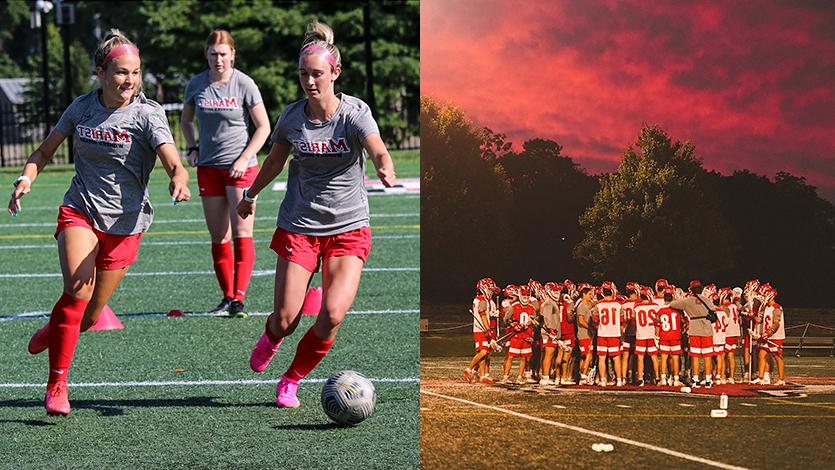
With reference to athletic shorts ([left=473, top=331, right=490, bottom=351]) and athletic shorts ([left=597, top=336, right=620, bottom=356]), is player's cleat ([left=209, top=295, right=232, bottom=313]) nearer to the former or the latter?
athletic shorts ([left=473, top=331, right=490, bottom=351])

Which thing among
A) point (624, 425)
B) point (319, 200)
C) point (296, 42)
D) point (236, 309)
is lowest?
point (624, 425)

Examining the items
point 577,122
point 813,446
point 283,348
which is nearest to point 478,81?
point 577,122

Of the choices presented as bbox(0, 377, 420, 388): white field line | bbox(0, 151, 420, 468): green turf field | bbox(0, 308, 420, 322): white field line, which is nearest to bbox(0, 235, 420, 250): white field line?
bbox(0, 151, 420, 468): green turf field

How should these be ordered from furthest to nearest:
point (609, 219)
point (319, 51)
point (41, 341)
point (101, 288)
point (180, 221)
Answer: point (180, 221)
point (41, 341)
point (101, 288)
point (319, 51)
point (609, 219)

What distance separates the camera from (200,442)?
20.3 ft

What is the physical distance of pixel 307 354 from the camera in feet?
22.6

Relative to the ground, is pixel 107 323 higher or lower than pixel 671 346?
lower

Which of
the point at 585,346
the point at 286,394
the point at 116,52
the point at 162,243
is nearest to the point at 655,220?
the point at 585,346

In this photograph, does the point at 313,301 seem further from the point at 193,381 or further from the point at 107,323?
the point at 193,381

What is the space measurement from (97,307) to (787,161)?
151 inches

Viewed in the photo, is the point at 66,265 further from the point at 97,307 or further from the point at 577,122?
the point at 577,122

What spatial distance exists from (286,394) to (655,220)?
255 cm

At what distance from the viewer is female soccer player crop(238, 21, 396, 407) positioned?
6645mm

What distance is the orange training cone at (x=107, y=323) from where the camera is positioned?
9.55 meters
